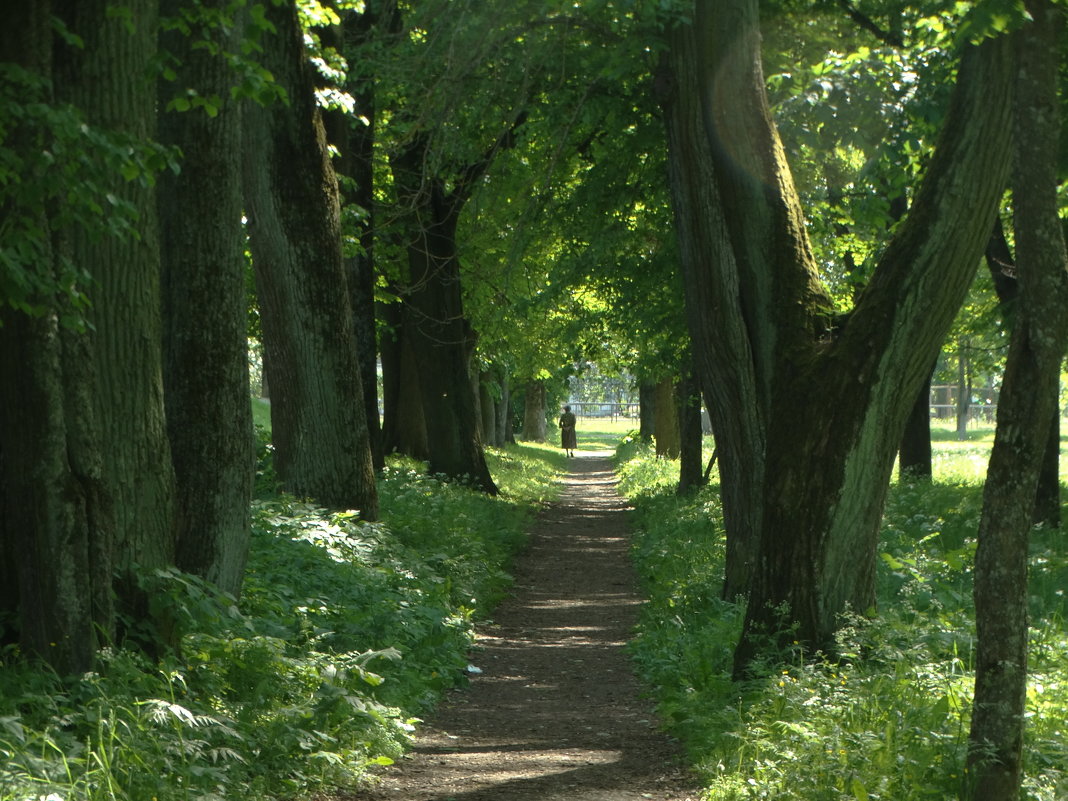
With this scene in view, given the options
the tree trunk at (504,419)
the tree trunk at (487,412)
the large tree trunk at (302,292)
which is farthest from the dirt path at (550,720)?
the tree trunk at (504,419)

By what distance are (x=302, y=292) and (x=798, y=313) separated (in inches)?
227

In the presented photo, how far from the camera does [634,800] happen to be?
21.3 feet

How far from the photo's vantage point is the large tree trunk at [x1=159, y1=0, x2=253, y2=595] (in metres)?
7.94

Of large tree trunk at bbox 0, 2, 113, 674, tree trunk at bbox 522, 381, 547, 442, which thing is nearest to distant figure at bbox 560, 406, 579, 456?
tree trunk at bbox 522, 381, 547, 442

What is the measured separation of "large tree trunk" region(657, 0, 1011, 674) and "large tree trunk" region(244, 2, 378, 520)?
3.75 meters

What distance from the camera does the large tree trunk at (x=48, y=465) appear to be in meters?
5.73

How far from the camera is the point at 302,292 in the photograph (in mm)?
12359

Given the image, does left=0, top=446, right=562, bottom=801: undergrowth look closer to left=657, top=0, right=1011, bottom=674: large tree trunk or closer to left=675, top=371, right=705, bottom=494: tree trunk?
left=657, top=0, right=1011, bottom=674: large tree trunk

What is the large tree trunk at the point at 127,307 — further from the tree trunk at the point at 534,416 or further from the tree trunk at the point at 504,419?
the tree trunk at the point at 534,416

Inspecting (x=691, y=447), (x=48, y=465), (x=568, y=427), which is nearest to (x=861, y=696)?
(x=48, y=465)

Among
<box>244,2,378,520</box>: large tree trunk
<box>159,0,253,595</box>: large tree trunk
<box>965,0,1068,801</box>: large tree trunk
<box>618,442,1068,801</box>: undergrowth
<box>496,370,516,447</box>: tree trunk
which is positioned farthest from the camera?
<box>496,370,516,447</box>: tree trunk

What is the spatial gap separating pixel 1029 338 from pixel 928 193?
2552 millimetres

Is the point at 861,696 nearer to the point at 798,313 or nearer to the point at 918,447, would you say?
the point at 798,313

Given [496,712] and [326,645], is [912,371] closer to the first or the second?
[496,712]
